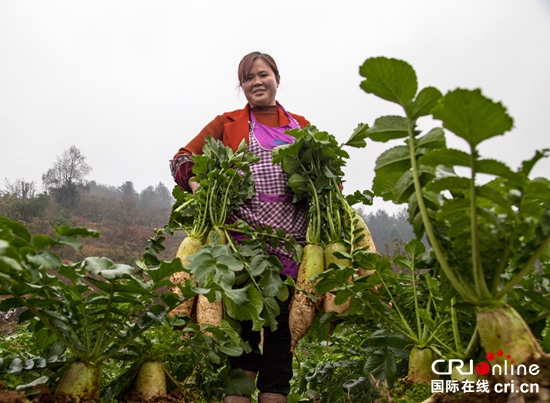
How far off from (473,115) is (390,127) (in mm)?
306

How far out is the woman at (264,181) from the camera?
234 centimetres

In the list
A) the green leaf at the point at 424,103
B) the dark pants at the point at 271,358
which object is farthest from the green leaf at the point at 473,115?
the dark pants at the point at 271,358

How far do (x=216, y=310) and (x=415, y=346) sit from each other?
97cm

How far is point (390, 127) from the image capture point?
1333 millimetres

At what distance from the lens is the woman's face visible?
8.51ft

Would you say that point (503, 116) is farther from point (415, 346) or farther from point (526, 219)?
point (415, 346)

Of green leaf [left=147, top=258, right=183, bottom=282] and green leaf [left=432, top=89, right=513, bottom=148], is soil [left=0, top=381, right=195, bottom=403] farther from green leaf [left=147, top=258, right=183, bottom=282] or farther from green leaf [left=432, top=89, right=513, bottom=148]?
green leaf [left=432, top=89, right=513, bottom=148]

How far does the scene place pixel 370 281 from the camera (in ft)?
5.90

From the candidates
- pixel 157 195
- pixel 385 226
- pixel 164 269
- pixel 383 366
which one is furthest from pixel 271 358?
pixel 157 195

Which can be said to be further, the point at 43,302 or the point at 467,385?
the point at 43,302

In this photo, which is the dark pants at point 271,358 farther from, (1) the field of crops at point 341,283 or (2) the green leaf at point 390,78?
(2) the green leaf at point 390,78

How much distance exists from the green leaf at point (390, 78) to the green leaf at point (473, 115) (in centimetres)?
17

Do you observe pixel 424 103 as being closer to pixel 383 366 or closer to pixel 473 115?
pixel 473 115

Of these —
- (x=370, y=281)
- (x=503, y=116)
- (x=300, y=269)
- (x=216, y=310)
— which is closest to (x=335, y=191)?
(x=300, y=269)
